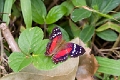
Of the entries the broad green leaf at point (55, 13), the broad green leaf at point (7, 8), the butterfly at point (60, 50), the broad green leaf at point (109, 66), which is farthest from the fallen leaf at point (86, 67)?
the broad green leaf at point (7, 8)

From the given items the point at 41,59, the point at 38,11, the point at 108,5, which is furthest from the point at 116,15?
the point at 41,59

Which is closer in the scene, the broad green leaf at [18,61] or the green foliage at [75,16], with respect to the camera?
the broad green leaf at [18,61]

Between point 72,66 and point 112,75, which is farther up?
point 72,66

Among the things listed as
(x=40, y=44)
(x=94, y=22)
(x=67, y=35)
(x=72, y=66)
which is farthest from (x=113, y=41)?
(x=40, y=44)

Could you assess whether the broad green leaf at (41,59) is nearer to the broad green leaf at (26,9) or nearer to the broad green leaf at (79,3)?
the broad green leaf at (26,9)

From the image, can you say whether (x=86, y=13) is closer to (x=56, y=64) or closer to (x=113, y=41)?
(x=113, y=41)

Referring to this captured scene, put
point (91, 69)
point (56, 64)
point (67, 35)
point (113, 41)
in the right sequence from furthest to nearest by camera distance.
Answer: point (113, 41) → point (67, 35) → point (91, 69) → point (56, 64)
